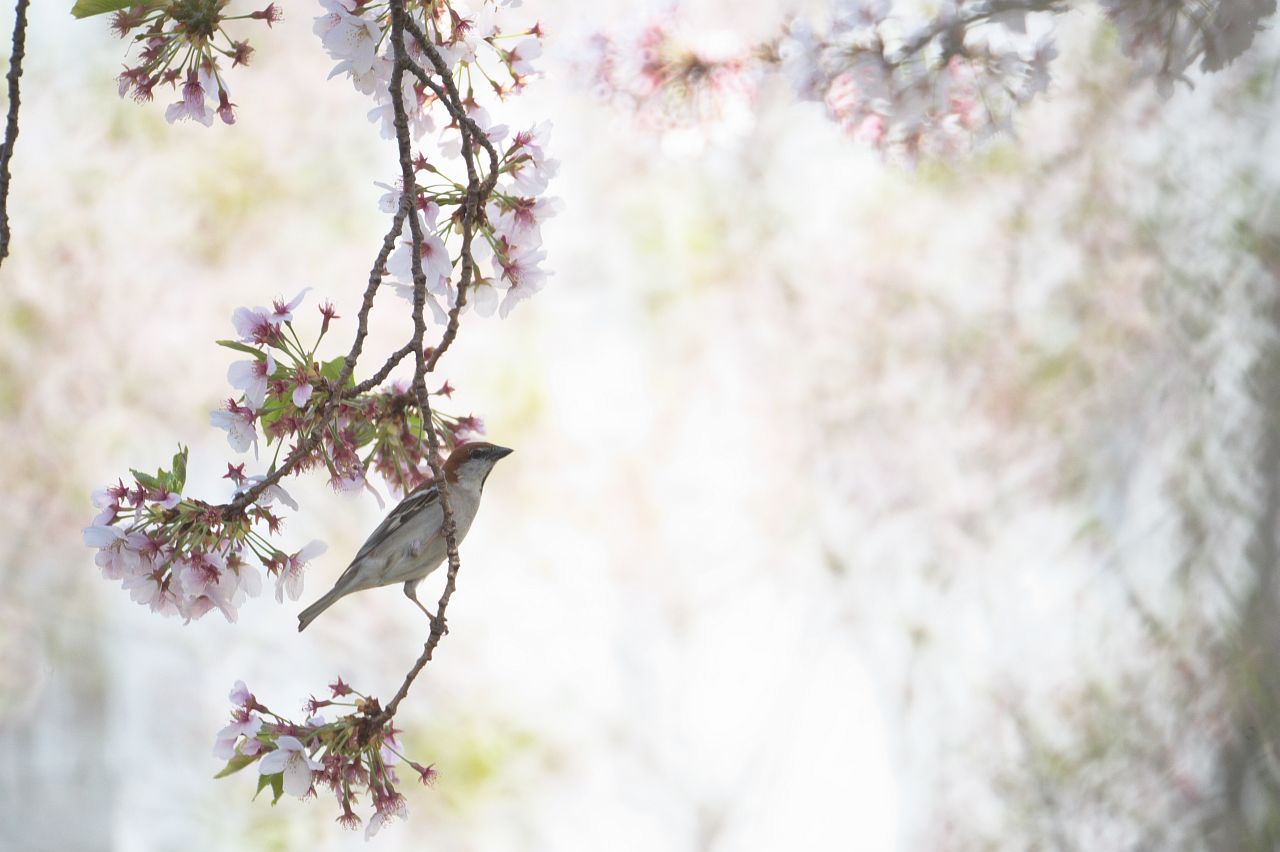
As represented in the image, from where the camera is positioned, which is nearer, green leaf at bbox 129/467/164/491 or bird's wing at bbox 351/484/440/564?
green leaf at bbox 129/467/164/491

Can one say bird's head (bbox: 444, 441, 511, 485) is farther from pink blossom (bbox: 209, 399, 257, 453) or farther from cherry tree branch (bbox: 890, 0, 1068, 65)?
cherry tree branch (bbox: 890, 0, 1068, 65)

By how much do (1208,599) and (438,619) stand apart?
3.41 meters

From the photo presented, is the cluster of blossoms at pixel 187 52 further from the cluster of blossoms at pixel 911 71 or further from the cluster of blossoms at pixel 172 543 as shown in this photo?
the cluster of blossoms at pixel 911 71

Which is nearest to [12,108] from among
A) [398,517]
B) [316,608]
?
[316,608]

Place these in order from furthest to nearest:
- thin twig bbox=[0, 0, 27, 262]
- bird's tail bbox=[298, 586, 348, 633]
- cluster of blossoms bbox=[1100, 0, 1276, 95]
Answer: bird's tail bbox=[298, 586, 348, 633]
cluster of blossoms bbox=[1100, 0, 1276, 95]
thin twig bbox=[0, 0, 27, 262]

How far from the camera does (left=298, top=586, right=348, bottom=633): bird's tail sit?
8.64 ft

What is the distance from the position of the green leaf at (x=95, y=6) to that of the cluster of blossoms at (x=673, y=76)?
1895mm

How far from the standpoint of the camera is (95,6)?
5.65 ft

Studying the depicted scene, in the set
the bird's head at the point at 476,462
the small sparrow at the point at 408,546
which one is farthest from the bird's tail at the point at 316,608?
the bird's head at the point at 476,462

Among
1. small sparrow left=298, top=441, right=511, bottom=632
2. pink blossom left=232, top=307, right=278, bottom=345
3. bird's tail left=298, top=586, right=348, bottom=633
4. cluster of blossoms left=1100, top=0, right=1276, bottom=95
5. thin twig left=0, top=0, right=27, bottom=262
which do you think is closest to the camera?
thin twig left=0, top=0, right=27, bottom=262

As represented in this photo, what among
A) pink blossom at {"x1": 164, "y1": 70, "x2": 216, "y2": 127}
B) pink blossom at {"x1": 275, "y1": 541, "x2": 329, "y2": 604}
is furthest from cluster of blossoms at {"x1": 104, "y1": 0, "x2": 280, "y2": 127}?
pink blossom at {"x1": 275, "y1": 541, "x2": 329, "y2": 604}

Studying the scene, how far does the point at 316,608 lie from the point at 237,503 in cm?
114

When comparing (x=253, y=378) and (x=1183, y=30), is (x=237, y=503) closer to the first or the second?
(x=253, y=378)

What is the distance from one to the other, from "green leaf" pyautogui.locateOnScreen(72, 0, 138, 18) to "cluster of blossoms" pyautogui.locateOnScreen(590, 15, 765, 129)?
1.90 m
